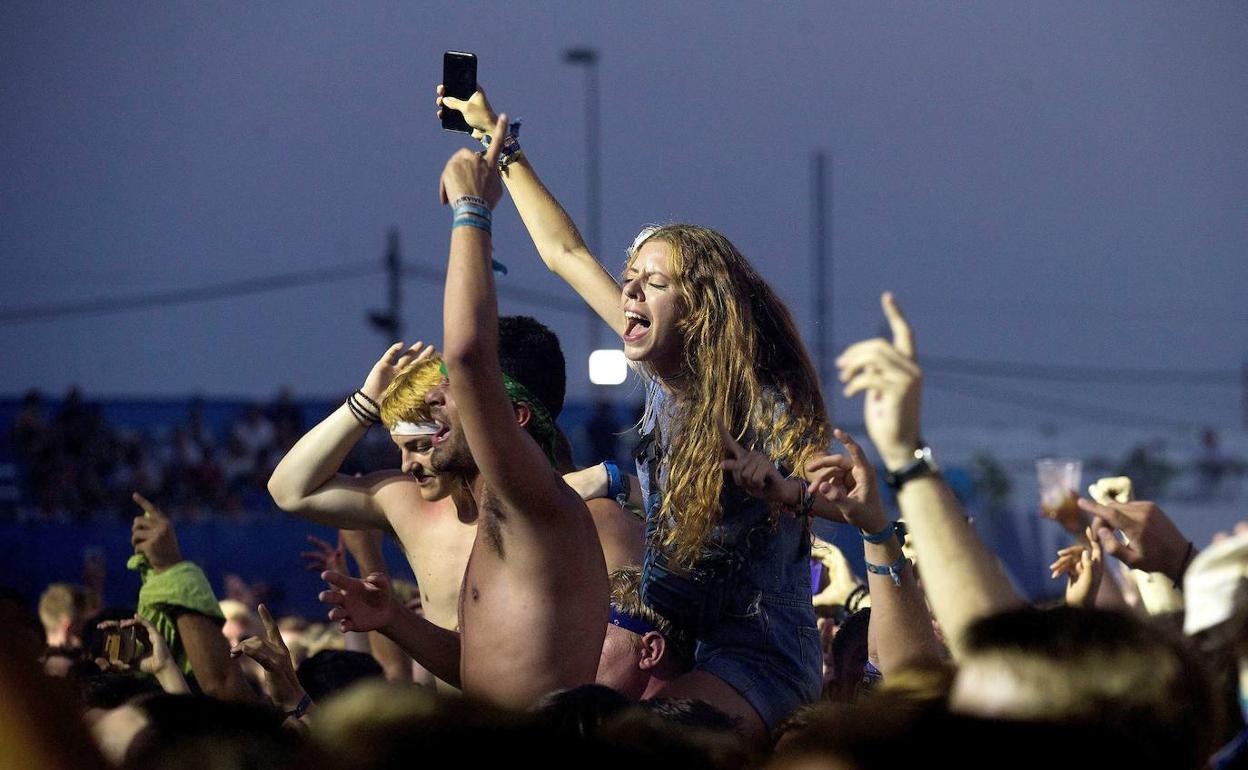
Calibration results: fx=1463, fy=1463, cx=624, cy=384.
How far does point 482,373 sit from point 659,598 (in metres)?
0.87

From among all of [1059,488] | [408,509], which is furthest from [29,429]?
[1059,488]

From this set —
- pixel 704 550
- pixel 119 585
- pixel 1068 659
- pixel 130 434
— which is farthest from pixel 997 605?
pixel 130 434

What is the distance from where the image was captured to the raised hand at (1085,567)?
3.27 meters

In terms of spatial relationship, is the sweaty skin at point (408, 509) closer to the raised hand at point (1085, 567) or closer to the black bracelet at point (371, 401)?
the black bracelet at point (371, 401)

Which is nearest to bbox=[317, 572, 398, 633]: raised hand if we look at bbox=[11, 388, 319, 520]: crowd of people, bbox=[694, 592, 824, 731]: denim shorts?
bbox=[694, 592, 824, 731]: denim shorts

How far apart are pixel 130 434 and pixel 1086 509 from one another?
12.4 metres

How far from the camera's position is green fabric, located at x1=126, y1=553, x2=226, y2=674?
4.38 metres

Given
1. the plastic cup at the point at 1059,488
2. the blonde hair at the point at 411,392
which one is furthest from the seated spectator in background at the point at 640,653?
the plastic cup at the point at 1059,488

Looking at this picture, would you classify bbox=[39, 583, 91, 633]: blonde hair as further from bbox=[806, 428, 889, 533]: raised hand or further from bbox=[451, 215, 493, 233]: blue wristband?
bbox=[806, 428, 889, 533]: raised hand

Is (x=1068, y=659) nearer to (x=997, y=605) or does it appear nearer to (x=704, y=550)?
(x=997, y=605)

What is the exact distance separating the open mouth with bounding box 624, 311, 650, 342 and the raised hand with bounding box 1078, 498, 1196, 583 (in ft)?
3.71

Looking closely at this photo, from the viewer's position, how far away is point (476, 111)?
396 centimetres

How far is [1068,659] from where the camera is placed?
1954mm

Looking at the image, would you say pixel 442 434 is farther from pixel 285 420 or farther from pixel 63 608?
pixel 285 420
